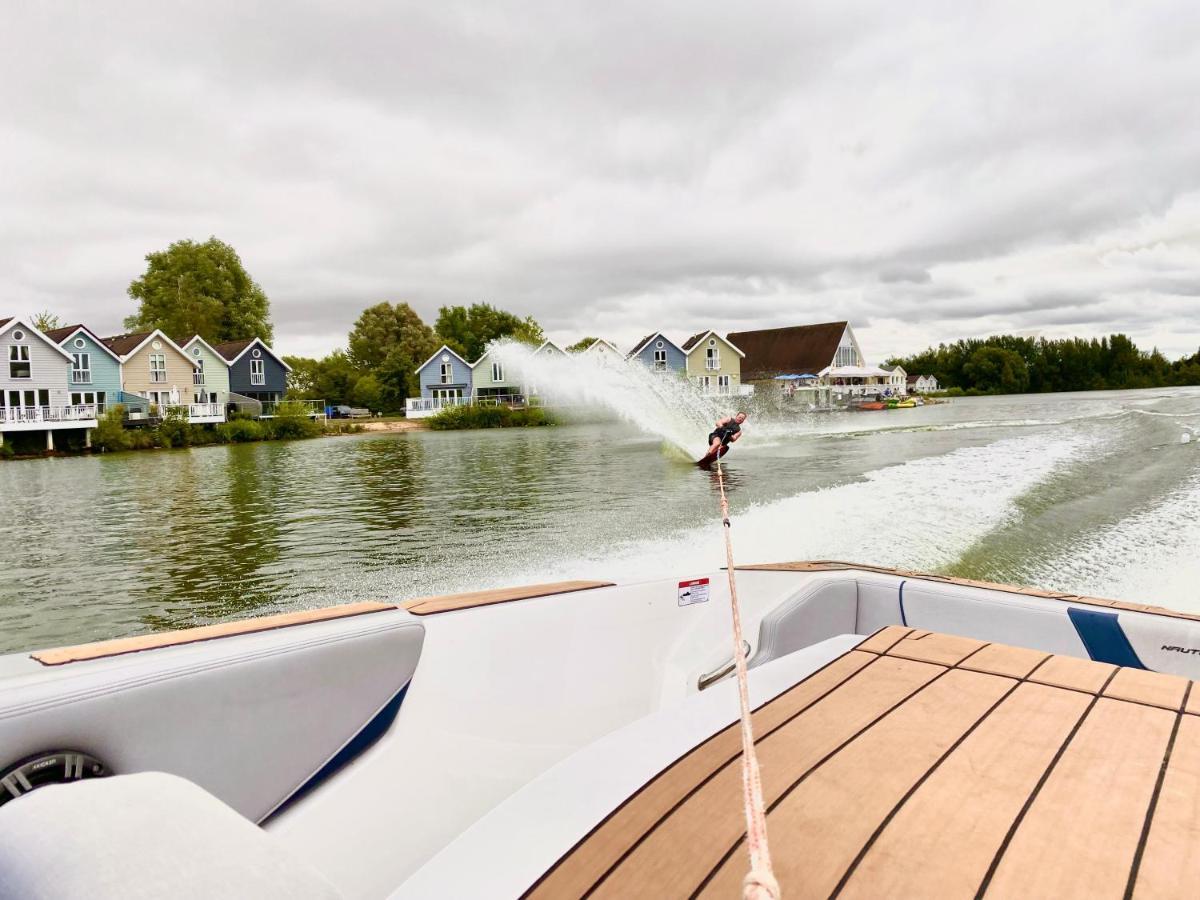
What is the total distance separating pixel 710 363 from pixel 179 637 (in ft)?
110

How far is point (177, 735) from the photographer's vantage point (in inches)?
49.5

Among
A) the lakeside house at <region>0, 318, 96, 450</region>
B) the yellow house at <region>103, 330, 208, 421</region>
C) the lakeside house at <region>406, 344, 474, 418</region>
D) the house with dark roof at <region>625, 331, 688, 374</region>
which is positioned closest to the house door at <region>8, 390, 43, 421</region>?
the lakeside house at <region>0, 318, 96, 450</region>

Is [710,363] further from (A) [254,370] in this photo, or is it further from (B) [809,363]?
(A) [254,370]

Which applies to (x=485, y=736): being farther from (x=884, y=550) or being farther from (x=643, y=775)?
(x=884, y=550)

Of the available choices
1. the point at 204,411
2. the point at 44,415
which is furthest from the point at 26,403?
the point at 204,411

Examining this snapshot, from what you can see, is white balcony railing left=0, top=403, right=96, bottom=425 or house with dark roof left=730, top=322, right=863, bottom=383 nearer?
white balcony railing left=0, top=403, right=96, bottom=425

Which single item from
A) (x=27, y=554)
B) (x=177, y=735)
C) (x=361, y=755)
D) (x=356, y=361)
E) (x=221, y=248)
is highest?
(x=221, y=248)

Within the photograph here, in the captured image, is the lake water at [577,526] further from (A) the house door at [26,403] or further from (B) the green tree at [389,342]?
(B) the green tree at [389,342]

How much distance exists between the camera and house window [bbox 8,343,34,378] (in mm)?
21250

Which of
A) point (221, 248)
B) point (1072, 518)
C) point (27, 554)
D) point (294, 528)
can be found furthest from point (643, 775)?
point (221, 248)

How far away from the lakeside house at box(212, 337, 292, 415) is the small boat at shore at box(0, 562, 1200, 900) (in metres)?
33.0

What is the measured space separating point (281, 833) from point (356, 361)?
146 feet

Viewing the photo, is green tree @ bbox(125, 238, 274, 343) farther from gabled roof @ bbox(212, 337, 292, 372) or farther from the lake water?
the lake water

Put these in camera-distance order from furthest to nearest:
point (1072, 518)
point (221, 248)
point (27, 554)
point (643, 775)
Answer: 1. point (221, 248)
2. point (27, 554)
3. point (1072, 518)
4. point (643, 775)
